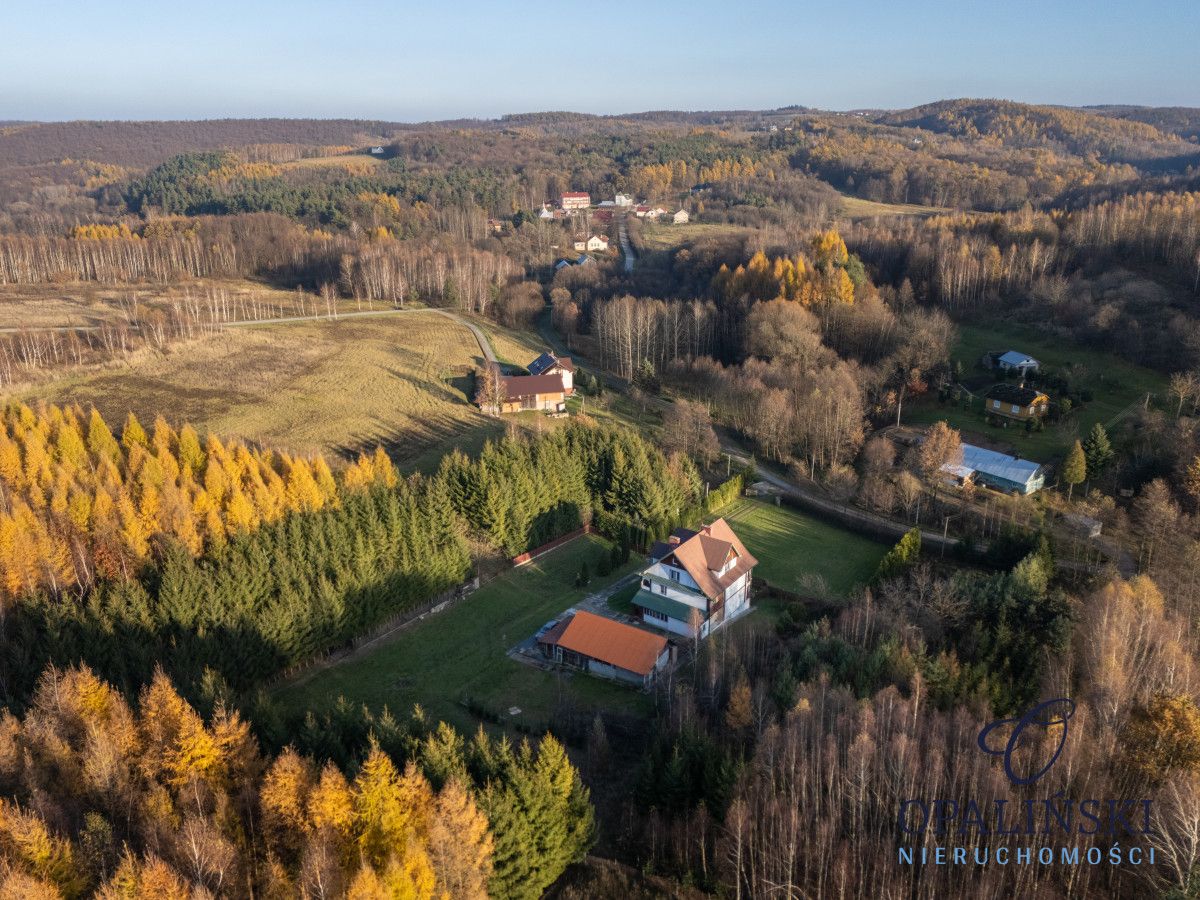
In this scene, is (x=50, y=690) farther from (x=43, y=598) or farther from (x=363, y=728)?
(x=363, y=728)

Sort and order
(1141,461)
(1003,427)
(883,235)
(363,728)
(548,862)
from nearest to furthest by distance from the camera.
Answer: (548,862)
(363,728)
(1141,461)
(1003,427)
(883,235)

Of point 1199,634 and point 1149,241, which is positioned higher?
point 1149,241

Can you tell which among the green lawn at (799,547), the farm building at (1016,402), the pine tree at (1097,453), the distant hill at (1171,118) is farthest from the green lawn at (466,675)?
the distant hill at (1171,118)

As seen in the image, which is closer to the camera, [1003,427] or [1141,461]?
[1141,461]

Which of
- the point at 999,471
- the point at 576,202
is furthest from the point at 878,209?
the point at 999,471

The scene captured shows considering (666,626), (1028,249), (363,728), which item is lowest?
(666,626)

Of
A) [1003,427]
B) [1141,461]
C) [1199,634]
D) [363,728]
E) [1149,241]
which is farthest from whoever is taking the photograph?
[1149,241]

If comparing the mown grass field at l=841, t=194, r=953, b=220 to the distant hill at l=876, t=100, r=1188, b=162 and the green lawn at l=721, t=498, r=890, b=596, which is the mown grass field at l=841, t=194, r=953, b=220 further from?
the green lawn at l=721, t=498, r=890, b=596

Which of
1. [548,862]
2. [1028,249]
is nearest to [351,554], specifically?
[548,862]
